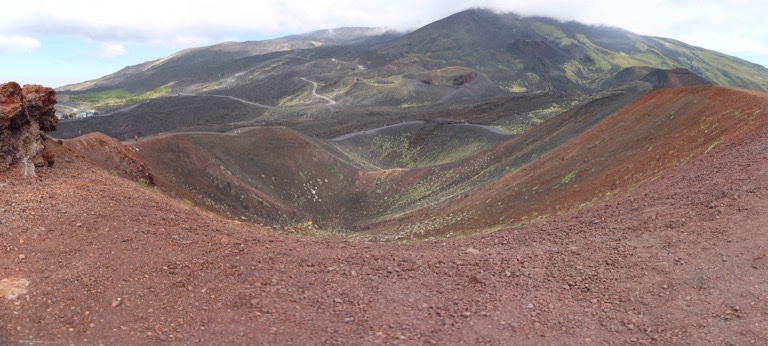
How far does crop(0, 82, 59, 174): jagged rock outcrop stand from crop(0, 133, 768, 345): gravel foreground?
75 centimetres

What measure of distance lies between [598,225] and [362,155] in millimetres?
41450

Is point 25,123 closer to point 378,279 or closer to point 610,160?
point 378,279

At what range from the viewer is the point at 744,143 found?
13.2 metres

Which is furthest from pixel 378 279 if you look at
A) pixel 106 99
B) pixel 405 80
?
pixel 106 99

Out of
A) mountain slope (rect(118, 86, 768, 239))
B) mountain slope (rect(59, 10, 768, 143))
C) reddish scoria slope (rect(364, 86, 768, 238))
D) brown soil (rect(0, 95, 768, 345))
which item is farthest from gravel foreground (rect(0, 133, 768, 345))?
mountain slope (rect(59, 10, 768, 143))

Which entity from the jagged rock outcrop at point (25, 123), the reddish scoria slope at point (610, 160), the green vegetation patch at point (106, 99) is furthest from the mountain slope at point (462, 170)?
the green vegetation patch at point (106, 99)

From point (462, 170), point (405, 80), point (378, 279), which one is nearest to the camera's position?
point (378, 279)

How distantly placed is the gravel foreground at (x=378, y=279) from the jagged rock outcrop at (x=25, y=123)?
2.47 feet

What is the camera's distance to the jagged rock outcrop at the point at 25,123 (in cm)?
1227

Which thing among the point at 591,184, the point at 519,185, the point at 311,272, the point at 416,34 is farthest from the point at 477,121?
the point at 416,34

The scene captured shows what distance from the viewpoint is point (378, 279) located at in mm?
9422

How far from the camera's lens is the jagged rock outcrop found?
483 inches

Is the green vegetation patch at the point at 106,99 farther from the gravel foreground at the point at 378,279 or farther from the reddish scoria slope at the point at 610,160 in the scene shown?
the gravel foreground at the point at 378,279

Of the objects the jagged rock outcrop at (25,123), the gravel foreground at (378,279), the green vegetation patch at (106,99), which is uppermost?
the green vegetation patch at (106,99)
